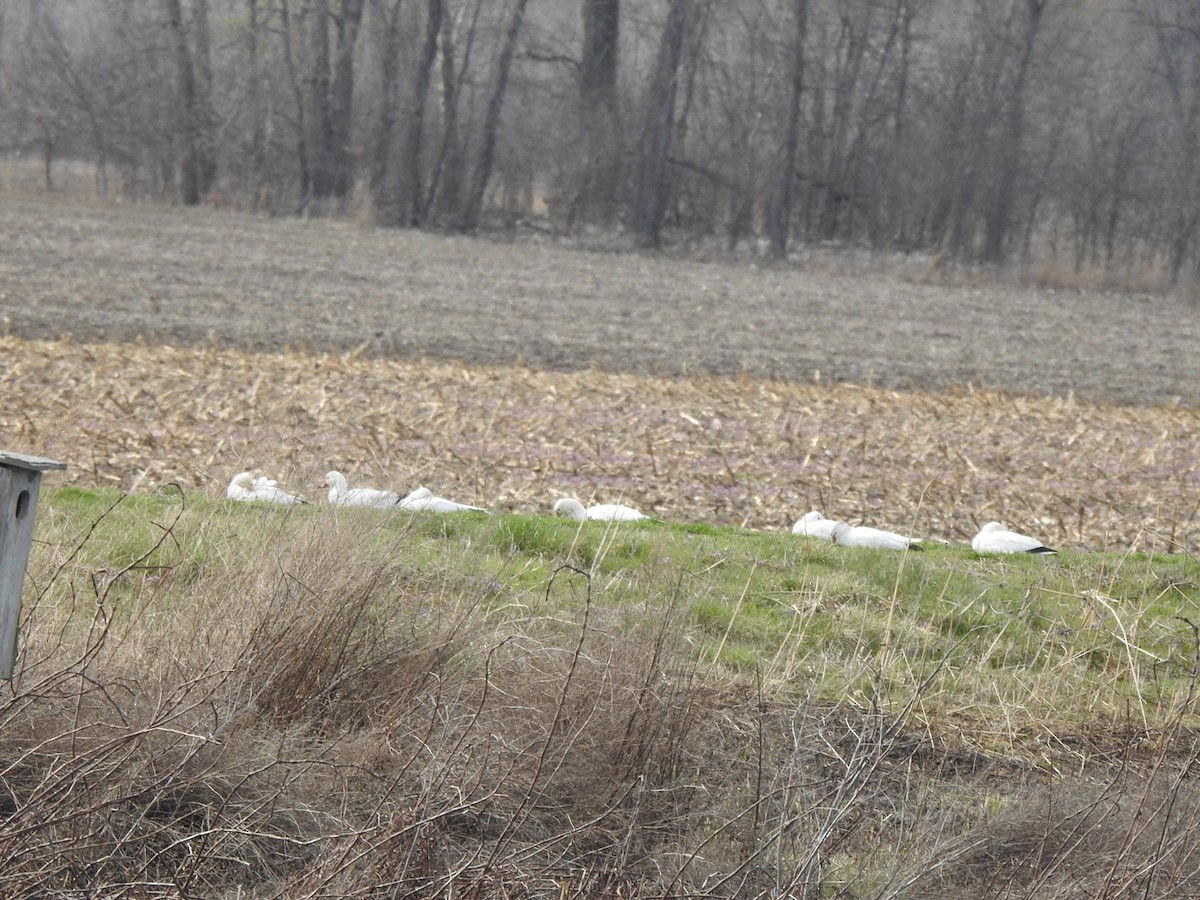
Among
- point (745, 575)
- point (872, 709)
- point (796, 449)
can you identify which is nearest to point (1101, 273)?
point (796, 449)

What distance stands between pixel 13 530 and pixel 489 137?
34.3 meters

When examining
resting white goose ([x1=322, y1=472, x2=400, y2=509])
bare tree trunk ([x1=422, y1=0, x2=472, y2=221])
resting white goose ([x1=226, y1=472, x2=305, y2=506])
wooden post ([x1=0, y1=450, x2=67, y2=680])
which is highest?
bare tree trunk ([x1=422, y1=0, x2=472, y2=221])

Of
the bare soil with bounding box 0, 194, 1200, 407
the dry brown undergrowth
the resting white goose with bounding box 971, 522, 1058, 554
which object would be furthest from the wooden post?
the bare soil with bounding box 0, 194, 1200, 407

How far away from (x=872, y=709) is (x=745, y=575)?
2.33m

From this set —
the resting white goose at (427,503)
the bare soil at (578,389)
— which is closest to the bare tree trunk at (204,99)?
the bare soil at (578,389)

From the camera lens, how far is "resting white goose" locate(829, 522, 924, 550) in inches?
321

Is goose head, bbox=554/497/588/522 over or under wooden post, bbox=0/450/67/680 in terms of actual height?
under

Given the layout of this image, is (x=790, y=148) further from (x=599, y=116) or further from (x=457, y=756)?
(x=457, y=756)

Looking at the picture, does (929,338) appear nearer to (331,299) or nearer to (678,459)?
(331,299)

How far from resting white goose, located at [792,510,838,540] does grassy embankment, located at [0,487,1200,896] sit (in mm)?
1635

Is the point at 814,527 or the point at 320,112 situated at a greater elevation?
the point at 320,112

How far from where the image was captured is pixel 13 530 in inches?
142

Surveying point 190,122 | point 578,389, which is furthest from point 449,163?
point 578,389

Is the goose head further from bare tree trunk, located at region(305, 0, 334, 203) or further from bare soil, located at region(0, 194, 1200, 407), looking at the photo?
bare tree trunk, located at region(305, 0, 334, 203)
